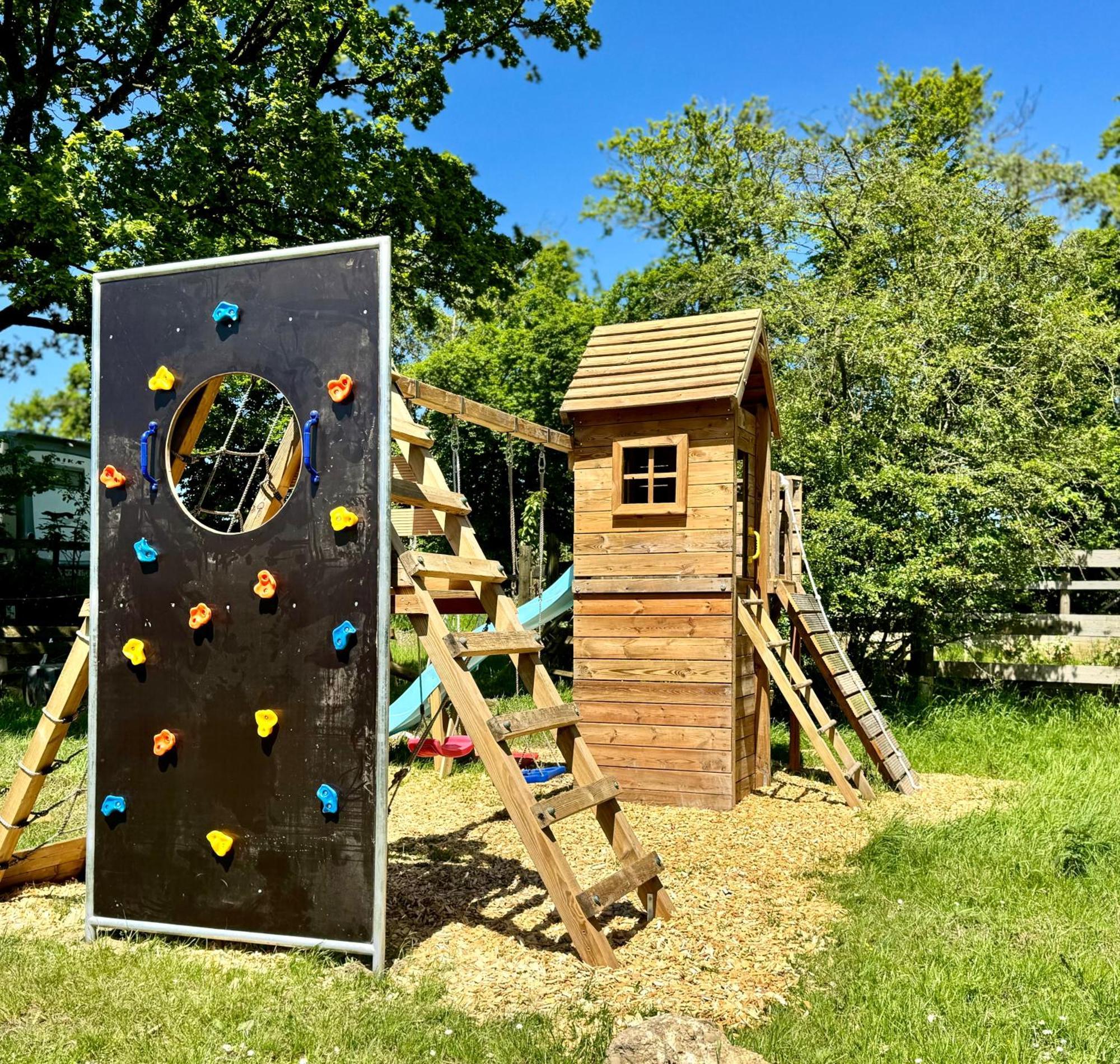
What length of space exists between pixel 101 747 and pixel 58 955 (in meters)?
0.90

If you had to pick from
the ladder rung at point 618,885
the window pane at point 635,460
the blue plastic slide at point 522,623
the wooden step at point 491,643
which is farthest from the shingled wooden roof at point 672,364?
the ladder rung at point 618,885

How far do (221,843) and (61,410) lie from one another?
3936 centimetres

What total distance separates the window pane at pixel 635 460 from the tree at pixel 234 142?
5.69 meters

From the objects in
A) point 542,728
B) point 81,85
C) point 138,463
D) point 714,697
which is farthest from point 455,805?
point 81,85

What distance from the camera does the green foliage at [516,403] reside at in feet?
53.4

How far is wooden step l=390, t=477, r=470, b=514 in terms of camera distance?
15.7ft

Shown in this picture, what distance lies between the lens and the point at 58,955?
4426 mm

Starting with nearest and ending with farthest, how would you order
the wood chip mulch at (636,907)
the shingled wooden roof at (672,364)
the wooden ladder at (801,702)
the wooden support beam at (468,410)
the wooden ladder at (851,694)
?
the wood chip mulch at (636,907), the wooden support beam at (468,410), the wooden ladder at (801,702), the shingled wooden roof at (672,364), the wooden ladder at (851,694)

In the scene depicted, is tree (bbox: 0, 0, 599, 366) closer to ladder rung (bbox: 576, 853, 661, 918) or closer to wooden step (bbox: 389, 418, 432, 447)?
wooden step (bbox: 389, 418, 432, 447)

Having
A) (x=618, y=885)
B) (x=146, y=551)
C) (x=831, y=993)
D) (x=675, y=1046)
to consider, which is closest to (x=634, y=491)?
(x=618, y=885)

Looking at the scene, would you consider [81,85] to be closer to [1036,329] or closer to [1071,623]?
[1036,329]

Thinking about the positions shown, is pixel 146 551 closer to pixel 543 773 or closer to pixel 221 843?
pixel 221 843

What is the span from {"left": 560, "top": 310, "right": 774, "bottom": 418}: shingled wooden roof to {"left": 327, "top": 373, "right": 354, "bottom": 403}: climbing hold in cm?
397

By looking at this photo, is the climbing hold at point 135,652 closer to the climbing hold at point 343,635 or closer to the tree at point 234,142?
the climbing hold at point 343,635
